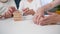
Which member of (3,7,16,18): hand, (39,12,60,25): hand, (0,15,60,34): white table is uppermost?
(3,7,16,18): hand

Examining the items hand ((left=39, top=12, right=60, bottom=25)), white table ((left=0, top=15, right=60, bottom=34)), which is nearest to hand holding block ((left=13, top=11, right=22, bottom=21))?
white table ((left=0, top=15, right=60, bottom=34))

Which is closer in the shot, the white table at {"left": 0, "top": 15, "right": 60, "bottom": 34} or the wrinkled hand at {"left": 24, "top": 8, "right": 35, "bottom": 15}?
the white table at {"left": 0, "top": 15, "right": 60, "bottom": 34}

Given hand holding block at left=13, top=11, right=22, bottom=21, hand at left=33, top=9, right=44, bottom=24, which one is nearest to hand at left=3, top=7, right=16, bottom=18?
hand holding block at left=13, top=11, right=22, bottom=21

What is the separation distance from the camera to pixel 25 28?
0.68m

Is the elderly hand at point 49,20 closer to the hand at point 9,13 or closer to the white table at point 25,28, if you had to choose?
the white table at point 25,28

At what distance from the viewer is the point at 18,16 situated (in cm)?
74

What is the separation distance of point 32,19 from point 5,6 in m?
0.23

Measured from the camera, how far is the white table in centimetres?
65

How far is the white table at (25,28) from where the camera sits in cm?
65

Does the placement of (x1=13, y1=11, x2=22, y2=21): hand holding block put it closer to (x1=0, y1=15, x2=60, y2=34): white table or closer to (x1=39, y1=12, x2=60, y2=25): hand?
(x1=0, y1=15, x2=60, y2=34): white table

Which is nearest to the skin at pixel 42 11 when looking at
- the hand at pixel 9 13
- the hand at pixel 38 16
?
the hand at pixel 38 16

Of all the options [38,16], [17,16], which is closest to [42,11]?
[38,16]

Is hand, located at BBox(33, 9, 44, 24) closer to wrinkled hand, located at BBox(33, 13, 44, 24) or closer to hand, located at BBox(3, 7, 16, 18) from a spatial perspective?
wrinkled hand, located at BBox(33, 13, 44, 24)

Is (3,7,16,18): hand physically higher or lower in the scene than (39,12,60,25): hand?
higher
